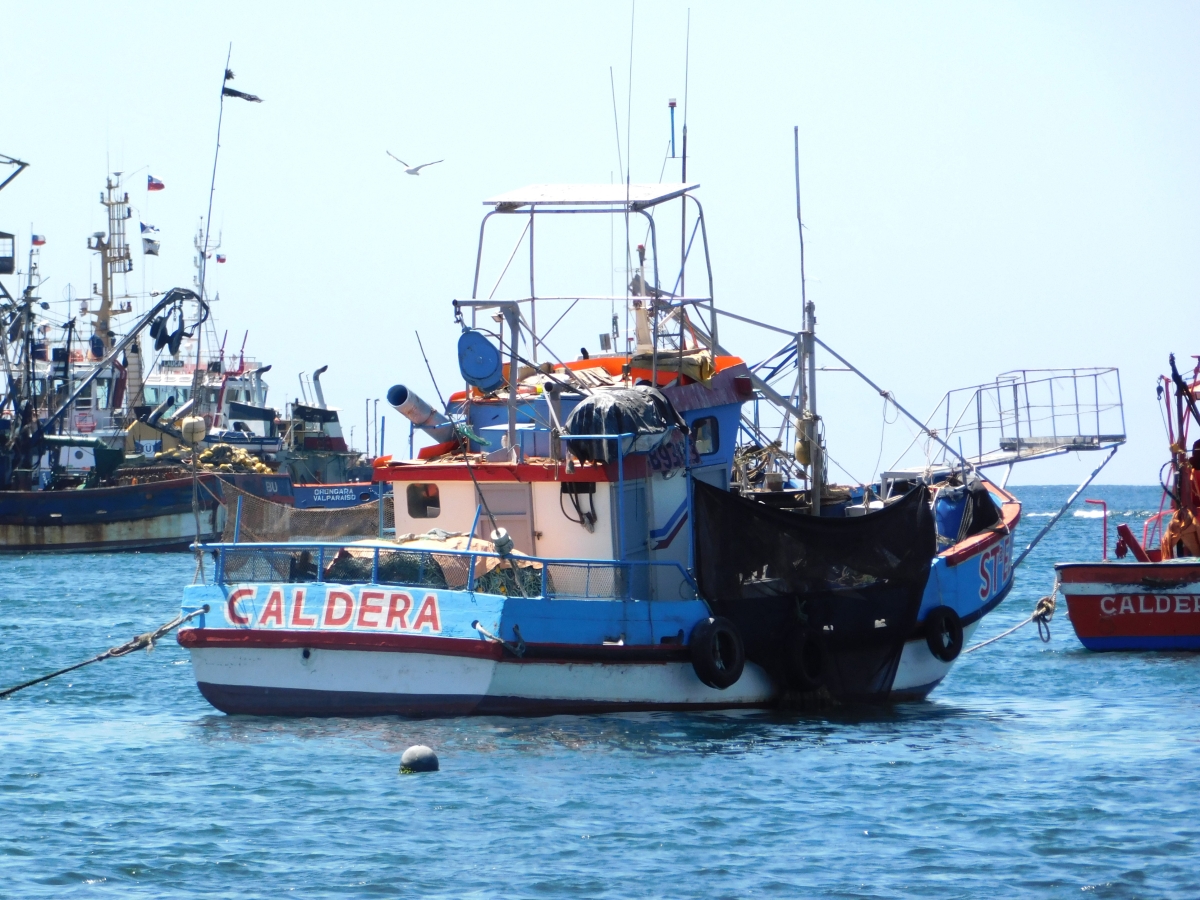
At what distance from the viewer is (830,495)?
19266mm

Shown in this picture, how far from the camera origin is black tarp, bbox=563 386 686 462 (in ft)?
51.3

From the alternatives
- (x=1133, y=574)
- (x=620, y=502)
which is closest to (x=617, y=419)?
(x=620, y=502)

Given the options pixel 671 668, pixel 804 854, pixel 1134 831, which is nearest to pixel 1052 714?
pixel 671 668

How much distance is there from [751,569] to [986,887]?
19.9ft

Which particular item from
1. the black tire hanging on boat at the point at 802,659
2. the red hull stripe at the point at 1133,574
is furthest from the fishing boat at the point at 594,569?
the red hull stripe at the point at 1133,574

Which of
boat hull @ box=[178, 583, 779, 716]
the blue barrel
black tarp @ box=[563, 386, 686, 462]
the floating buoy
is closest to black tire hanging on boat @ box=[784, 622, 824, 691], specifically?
boat hull @ box=[178, 583, 779, 716]

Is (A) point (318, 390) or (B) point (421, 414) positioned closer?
(B) point (421, 414)

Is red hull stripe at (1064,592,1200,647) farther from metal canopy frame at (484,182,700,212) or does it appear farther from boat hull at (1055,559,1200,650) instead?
metal canopy frame at (484,182,700,212)

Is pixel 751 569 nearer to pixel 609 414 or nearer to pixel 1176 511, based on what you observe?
pixel 609 414

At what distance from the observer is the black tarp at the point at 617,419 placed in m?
15.6

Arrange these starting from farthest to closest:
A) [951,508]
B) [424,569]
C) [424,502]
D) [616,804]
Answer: [951,508] < [424,502] < [424,569] < [616,804]

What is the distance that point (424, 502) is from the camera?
1722 cm

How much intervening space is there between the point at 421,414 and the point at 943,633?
593 centimetres

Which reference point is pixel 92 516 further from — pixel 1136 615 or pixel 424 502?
pixel 424 502
